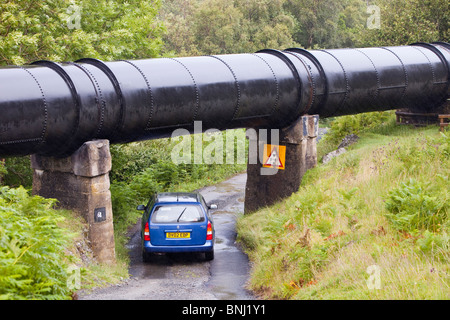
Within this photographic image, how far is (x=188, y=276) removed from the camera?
12477 millimetres

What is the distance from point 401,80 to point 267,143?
4757mm

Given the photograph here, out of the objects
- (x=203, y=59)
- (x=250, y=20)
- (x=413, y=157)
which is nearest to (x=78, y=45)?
(x=203, y=59)

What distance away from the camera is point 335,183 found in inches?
570

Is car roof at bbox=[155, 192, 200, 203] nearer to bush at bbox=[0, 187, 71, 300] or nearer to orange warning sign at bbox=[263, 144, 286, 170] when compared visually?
orange warning sign at bbox=[263, 144, 286, 170]

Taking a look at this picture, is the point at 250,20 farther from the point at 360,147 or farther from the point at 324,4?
the point at 360,147

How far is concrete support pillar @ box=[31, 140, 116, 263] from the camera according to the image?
1237 centimetres

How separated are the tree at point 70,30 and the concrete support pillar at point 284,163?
607 cm

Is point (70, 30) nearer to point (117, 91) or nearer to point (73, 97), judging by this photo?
point (117, 91)

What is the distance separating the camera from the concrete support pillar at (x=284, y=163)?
645 inches

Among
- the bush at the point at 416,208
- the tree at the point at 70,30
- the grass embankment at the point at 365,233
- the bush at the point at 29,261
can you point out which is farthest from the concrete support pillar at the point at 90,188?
the bush at the point at 416,208

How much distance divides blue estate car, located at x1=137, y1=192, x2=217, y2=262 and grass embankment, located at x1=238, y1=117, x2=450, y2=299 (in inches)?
54.4

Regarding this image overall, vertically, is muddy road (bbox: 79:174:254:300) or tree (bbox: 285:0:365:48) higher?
tree (bbox: 285:0:365:48)

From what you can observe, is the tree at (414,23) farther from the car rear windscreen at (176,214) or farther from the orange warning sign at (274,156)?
the car rear windscreen at (176,214)

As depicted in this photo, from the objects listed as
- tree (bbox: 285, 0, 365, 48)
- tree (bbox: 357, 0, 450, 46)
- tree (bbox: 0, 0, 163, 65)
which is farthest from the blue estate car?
tree (bbox: 285, 0, 365, 48)
